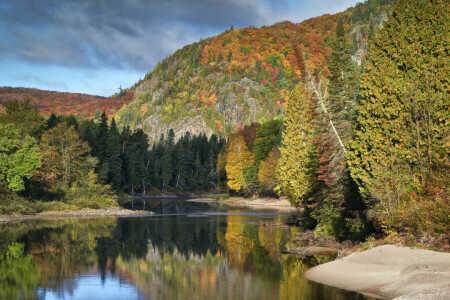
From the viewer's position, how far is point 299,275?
24797mm

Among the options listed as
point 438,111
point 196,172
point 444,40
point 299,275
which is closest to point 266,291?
point 299,275

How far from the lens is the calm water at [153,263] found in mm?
21609

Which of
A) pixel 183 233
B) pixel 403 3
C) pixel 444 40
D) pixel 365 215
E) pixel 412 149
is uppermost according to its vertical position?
pixel 403 3

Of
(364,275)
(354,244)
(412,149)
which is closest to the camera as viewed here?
(364,275)

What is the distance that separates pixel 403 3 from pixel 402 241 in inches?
547

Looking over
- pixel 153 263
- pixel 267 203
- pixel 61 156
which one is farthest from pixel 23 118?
pixel 153 263

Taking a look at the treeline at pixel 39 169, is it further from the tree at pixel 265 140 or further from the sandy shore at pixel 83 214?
the tree at pixel 265 140

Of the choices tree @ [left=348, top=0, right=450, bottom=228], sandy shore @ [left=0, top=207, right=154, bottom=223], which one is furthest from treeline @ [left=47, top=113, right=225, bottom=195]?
tree @ [left=348, top=0, right=450, bottom=228]

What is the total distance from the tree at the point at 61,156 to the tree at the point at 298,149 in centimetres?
3580

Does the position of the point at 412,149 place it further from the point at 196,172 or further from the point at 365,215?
the point at 196,172

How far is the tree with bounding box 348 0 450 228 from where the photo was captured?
2269 centimetres

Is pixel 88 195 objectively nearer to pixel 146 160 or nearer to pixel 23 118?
pixel 23 118

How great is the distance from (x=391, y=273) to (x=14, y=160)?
49.6m

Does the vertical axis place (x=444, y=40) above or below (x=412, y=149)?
above
